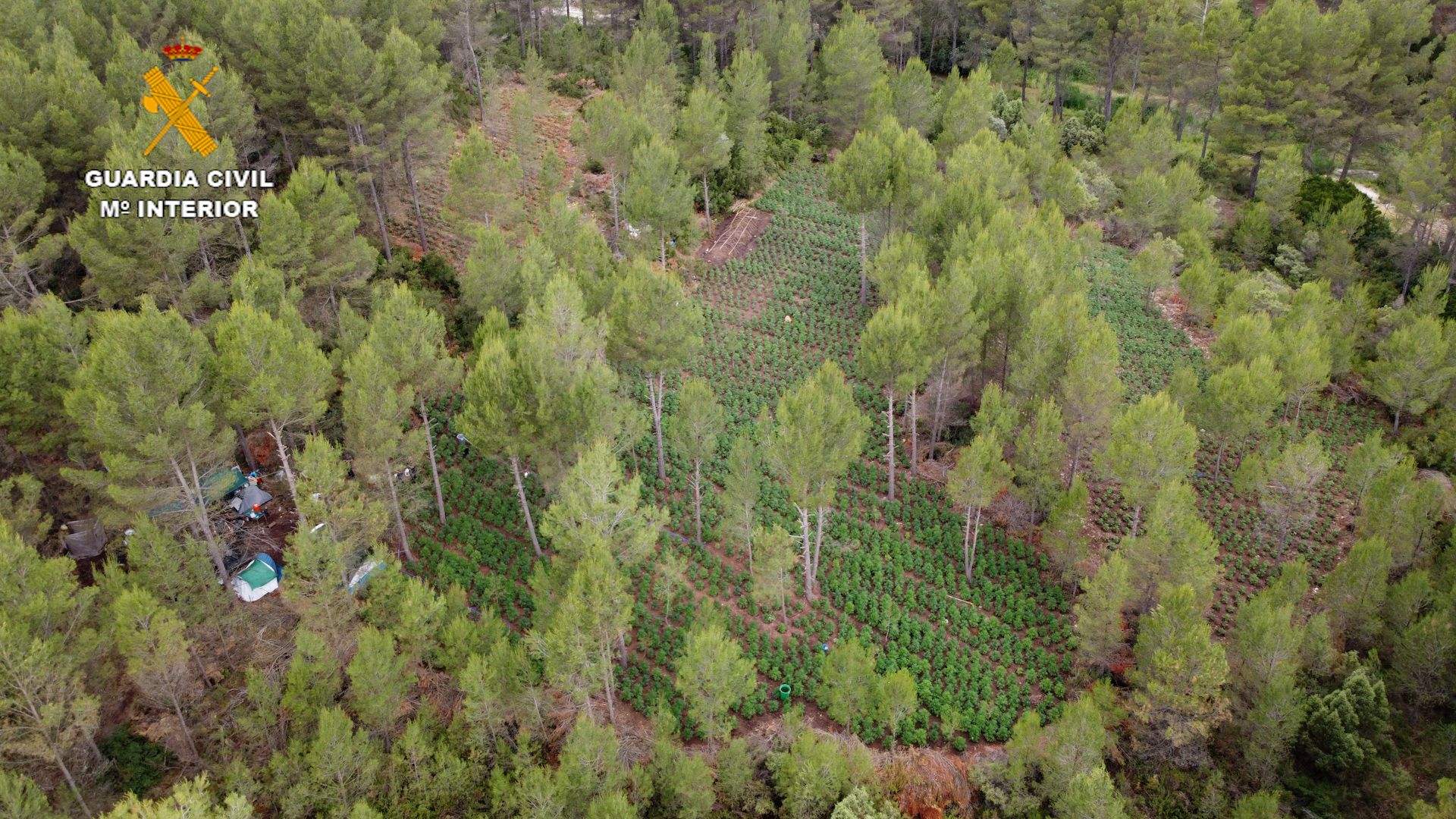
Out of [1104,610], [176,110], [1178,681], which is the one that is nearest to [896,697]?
[1104,610]

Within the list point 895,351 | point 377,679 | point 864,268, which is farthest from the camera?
point 864,268

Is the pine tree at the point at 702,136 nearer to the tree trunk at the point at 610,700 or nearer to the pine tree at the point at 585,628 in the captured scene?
the pine tree at the point at 585,628

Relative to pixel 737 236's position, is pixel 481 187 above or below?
above

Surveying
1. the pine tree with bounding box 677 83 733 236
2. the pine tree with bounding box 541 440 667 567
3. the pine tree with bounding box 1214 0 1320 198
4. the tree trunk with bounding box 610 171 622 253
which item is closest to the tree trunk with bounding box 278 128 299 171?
the tree trunk with bounding box 610 171 622 253

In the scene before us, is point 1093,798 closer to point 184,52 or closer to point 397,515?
point 397,515

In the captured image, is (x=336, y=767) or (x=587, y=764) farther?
(x=587, y=764)

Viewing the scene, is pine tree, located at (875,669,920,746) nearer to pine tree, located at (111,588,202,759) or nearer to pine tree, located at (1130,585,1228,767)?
pine tree, located at (1130,585,1228,767)
